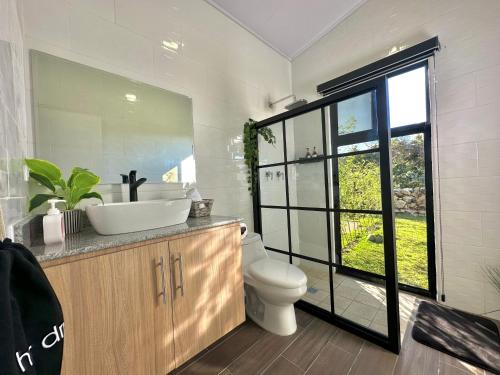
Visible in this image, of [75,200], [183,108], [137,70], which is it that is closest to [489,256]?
[183,108]

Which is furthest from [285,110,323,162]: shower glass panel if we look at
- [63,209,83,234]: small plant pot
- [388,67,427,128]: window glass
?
[63,209,83,234]: small plant pot

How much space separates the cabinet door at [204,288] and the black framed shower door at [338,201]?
0.79 metres

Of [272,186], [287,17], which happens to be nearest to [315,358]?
[272,186]

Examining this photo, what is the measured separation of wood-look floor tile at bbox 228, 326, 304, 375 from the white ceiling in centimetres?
274

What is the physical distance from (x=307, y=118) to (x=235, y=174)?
818 mm

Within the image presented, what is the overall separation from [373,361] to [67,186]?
1956mm

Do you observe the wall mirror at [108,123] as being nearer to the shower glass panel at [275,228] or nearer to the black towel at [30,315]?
the shower glass panel at [275,228]

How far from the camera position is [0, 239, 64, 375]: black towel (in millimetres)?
295

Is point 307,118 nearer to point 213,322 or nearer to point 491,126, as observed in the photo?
point 491,126

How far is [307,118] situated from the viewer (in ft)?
5.80

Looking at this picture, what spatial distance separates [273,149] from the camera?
6.84 ft

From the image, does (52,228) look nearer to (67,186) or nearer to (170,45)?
(67,186)

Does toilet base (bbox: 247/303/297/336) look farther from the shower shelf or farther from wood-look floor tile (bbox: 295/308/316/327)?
the shower shelf

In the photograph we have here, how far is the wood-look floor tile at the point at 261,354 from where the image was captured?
1229mm
